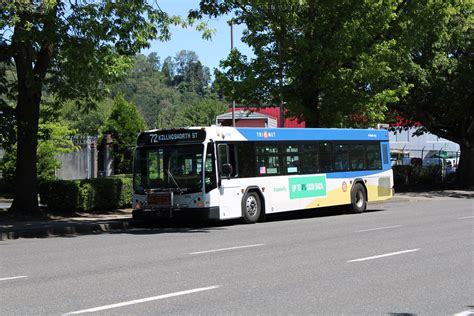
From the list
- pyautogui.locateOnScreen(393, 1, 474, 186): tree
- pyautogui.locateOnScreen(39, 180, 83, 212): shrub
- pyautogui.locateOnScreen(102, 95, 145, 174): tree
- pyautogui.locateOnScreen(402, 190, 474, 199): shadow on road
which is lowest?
pyautogui.locateOnScreen(402, 190, 474, 199): shadow on road

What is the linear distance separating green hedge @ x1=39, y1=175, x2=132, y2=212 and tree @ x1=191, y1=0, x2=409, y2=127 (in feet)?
23.5

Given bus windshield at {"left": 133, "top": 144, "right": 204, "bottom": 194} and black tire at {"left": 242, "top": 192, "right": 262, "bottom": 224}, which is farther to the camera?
black tire at {"left": 242, "top": 192, "right": 262, "bottom": 224}

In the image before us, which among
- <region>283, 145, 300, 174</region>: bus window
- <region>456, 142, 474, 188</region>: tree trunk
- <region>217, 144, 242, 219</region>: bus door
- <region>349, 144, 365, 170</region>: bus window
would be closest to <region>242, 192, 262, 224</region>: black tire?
<region>217, 144, 242, 219</region>: bus door

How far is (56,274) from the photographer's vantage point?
944cm

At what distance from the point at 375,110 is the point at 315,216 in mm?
6420

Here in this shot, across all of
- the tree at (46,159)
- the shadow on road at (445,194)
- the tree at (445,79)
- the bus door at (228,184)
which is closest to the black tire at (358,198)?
the bus door at (228,184)

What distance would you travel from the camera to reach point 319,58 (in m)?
24.0

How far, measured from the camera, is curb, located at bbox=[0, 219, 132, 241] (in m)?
16.0

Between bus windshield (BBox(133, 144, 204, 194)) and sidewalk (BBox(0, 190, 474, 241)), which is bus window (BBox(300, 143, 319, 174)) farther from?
sidewalk (BBox(0, 190, 474, 241))

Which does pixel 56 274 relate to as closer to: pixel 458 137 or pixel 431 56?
pixel 431 56

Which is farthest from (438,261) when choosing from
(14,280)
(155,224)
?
(155,224)

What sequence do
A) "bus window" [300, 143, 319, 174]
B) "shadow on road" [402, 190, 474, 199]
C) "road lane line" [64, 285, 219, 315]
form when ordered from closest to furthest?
"road lane line" [64, 285, 219, 315]
"bus window" [300, 143, 319, 174]
"shadow on road" [402, 190, 474, 199]

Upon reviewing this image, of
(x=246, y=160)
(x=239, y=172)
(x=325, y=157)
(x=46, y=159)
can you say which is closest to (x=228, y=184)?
(x=239, y=172)

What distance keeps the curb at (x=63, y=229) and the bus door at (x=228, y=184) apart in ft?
10.4
